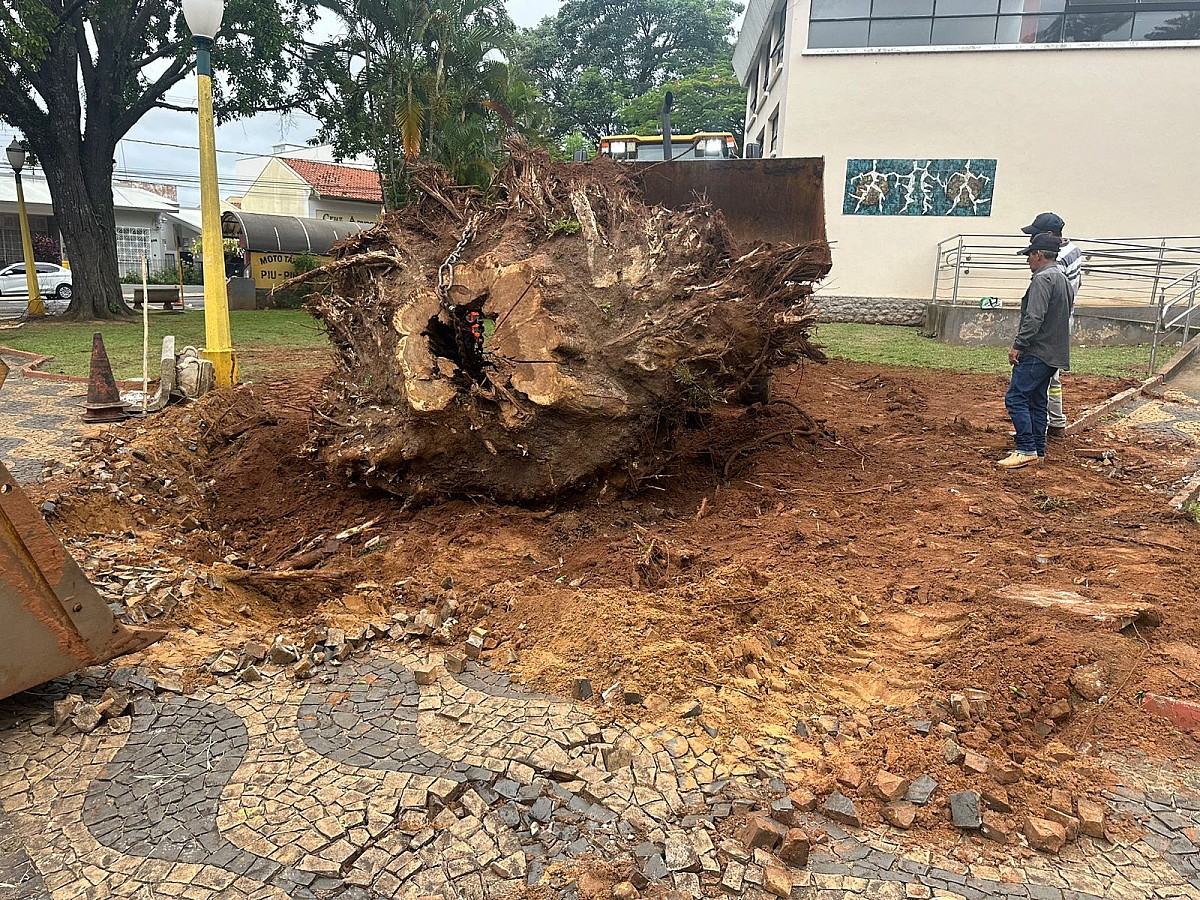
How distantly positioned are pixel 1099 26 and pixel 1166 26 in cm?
115

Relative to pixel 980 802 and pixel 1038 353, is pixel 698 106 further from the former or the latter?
pixel 980 802

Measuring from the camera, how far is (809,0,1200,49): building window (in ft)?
45.9

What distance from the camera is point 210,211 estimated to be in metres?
7.38

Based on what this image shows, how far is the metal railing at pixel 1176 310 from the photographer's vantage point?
29.4 feet

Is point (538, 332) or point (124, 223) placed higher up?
point (124, 223)

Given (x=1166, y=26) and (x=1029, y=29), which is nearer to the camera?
(x=1166, y=26)

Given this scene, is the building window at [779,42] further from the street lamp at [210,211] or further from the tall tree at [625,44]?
the tall tree at [625,44]

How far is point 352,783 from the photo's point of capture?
2.46 m

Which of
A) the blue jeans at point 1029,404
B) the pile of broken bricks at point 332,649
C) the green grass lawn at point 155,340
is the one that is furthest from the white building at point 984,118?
the pile of broken bricks at point 332,649

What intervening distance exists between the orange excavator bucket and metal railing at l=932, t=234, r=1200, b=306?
572 inches

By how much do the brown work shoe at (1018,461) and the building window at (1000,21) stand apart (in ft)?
40.1

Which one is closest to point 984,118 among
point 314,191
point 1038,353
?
point 1038,353

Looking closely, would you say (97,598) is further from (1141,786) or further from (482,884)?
(1141,786)

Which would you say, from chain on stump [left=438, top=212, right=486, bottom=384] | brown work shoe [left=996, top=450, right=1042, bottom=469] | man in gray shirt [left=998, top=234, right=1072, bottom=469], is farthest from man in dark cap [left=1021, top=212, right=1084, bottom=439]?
chain on stump [left=438, top=212, right=486, bottom=384]
